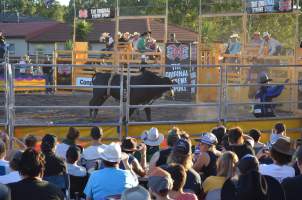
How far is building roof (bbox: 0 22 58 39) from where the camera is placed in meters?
66.2

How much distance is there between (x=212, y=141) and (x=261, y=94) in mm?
7385

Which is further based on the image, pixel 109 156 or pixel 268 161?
pixel 268 161

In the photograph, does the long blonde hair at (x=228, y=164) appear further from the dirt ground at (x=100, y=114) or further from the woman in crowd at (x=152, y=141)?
the dirt ground at (x=100, y=114)

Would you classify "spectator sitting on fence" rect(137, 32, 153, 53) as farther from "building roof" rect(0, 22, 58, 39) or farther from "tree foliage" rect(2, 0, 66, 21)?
"tree foliage" rect(2, 0, 66, 21)

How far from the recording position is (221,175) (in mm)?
6391

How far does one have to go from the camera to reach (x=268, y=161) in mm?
7727

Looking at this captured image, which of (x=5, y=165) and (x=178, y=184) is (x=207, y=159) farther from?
(x=5, y=165)

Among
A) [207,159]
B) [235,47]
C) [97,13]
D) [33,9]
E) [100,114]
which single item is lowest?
[100,114]

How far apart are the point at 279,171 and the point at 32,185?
8.52 feet

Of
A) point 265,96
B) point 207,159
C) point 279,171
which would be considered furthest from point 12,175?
point 265,96

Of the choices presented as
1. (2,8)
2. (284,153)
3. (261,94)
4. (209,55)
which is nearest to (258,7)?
(209,55)

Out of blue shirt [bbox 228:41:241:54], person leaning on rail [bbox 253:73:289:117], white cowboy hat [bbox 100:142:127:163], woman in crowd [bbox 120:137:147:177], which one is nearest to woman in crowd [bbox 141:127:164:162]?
woman in crowd [bbox 120:137:147:177]

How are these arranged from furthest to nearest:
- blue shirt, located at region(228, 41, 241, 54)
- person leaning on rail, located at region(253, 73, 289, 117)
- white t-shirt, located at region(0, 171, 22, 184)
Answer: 1. blue shirt, located at region(228, 41, 241, 54)
2. person leaning on rail, located at region(253, 73, 289, 117)
3. white t-shirt, located at region(0, 171, 22, 184)

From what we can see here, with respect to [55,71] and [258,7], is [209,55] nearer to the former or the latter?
[258,7]
